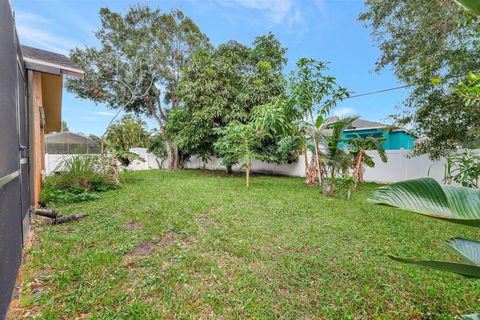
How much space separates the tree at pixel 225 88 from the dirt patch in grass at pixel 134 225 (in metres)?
7.04

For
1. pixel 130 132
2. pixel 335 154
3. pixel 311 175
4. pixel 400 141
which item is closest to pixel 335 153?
pixel 335 154

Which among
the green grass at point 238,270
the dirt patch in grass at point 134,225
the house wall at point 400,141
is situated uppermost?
the house wall at point 400,141

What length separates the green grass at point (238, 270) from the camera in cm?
206

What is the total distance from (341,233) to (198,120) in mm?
8685

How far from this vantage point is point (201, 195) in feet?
21.2

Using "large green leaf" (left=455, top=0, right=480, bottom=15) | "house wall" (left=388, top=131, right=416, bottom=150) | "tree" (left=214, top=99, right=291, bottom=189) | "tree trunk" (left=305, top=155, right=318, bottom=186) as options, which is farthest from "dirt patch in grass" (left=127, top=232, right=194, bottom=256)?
"house wall" (left=388, top=131, right=416, bottom=150)

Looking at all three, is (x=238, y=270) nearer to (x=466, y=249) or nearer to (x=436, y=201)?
(x=466, y=249)

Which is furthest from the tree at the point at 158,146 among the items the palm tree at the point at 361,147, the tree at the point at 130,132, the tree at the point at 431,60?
the tree at the point at 431,60

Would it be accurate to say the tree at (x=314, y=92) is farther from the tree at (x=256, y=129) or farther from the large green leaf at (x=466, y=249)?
the large green leaf at (x=466, y=249)

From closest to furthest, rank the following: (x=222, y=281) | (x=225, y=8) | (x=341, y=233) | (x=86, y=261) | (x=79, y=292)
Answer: (x=79, y=292) < (x=222, y=281) < (x=86, y=261) < (x=341, y=233) < (x=225, y=8)

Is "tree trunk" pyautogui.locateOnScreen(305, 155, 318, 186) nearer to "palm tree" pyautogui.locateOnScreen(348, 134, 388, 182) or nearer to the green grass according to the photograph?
"palm tree" pyautogui.locateOnScreen(348, 134, 388, 182)

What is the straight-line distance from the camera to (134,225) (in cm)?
396

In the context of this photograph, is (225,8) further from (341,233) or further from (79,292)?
(79,292)

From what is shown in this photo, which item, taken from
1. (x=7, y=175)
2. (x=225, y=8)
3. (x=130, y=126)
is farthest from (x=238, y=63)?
(x=7, y=175)
